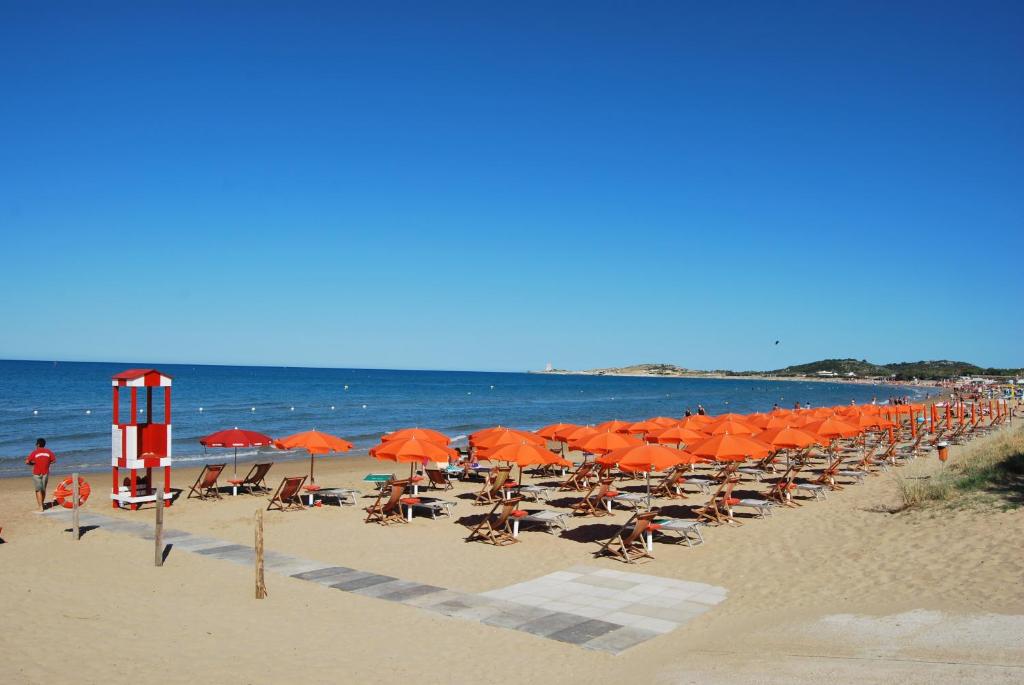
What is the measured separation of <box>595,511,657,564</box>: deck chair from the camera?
10734 mm

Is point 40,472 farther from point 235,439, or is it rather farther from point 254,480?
point 254,480

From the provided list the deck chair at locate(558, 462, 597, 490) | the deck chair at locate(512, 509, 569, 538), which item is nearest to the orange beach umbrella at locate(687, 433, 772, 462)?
the deck chair at locate(512, 509, 569, 538)

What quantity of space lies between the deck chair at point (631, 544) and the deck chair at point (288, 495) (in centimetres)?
648

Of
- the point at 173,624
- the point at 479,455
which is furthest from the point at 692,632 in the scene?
the point at 479,455

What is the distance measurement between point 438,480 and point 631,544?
265 inches

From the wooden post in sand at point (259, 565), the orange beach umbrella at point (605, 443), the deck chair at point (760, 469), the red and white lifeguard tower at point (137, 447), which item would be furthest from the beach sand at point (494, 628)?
the deck chair at point (760, 469)

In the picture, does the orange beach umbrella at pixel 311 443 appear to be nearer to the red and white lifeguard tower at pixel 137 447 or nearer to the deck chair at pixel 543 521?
the red and white lifeguard tower at pixel 137 447

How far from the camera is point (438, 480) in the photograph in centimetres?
1712

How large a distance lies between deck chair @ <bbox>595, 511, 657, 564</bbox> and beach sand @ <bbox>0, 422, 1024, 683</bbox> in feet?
0.76

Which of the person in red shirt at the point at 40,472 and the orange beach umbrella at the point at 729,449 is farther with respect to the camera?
the person in red shirt at the point at 40,472

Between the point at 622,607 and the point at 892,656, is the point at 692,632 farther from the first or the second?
the point at 892,656

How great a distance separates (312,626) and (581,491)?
10169 mm

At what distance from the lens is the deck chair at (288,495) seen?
1452 centimetres

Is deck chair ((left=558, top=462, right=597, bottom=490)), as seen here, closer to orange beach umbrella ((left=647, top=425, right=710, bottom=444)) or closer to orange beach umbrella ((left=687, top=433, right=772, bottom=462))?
orange beach umbrella ((left=647, top=425, right=710, bottom=444))
